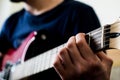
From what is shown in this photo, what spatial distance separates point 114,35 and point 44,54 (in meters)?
0.29

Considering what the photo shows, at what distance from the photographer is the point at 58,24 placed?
115 cm

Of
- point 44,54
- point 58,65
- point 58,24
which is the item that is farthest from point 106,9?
point 58,65

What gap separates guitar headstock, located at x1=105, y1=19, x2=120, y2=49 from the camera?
0.60m

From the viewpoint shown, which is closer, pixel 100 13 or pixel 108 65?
pixel 108 65

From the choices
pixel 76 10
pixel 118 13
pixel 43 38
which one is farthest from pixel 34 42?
pixel 118 13

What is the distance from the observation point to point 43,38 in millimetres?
1029

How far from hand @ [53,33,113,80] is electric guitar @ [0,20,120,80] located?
2 centimetres

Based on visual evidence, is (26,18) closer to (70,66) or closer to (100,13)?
(100,13)

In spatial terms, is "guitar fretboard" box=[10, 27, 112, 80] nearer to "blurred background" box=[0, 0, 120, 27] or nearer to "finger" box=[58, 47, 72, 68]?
"finger" box=[58, 47, 72, 68]

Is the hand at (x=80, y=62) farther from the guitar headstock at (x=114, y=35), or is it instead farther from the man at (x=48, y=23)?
the man at (x=48, y=23)

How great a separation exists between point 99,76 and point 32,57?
346 mm

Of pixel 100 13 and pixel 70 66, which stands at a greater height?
pixel 70 66

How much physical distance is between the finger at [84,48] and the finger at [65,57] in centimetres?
4

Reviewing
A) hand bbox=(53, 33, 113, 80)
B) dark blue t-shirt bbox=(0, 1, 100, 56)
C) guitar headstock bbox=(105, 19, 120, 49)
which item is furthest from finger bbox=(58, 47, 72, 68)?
dark blue t-shirt bbox=(0, 1, 100, 56)
